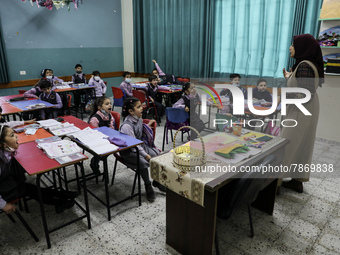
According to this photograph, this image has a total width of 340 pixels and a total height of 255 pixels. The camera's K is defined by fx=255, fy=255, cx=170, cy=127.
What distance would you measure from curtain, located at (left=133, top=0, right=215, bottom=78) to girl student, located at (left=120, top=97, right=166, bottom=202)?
3.91 m

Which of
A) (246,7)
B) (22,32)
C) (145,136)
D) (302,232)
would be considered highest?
(246,7)

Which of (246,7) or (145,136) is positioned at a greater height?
(246,7)

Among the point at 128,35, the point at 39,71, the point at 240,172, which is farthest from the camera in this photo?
the point at 128,35

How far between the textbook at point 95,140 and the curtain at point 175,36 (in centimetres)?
429

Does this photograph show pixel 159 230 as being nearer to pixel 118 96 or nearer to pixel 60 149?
pixel 60 149

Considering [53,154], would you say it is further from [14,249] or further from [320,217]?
[320,217]

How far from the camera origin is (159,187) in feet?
9.70

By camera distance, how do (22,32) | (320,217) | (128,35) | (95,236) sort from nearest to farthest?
(95,236) → (320,217) → (22,32) → (128,35)

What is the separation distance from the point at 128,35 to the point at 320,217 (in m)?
7.41

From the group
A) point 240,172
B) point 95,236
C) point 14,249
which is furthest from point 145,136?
point 14,249

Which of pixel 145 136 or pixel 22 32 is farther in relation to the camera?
pixel 22 32

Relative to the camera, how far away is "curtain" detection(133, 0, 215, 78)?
623 centimetres

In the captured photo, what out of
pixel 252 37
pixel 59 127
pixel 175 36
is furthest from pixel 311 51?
pixel 175 36

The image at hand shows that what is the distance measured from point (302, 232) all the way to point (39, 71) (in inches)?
272
